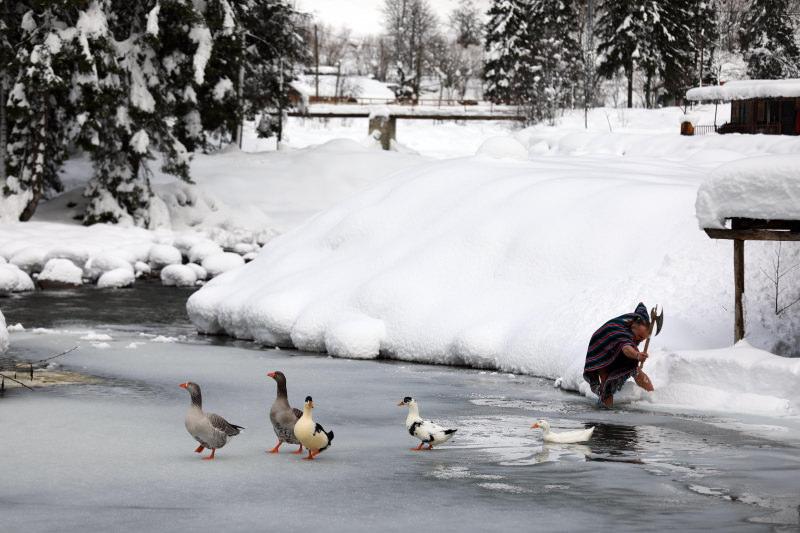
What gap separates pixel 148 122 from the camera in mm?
35656

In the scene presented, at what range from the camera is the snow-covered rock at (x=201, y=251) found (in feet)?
107

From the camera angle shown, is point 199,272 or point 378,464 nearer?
point 378,464

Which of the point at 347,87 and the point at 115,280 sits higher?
the point at 347,87

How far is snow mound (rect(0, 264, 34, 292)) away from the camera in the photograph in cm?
2692

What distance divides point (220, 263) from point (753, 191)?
20051mm

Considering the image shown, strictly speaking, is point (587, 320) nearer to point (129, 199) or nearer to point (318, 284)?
point (318, 284)

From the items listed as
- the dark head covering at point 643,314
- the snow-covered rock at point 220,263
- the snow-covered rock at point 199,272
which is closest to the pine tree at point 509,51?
the snow-covered rock at point 220,263

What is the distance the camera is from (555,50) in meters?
70.6

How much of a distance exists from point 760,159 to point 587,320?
153 inches

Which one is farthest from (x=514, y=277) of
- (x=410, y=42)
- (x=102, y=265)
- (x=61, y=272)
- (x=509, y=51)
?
(x=410, y=42)

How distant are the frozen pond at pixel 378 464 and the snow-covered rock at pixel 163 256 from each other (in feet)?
48.7

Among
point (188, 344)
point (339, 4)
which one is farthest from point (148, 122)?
point (339, 4)

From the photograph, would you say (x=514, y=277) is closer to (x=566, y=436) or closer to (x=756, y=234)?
(x=756, y=234)

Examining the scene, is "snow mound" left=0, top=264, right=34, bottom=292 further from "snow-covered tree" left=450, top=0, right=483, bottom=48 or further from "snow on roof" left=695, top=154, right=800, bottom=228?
"snow-covered tree" left=450, top=0, right=483, bottom=48
